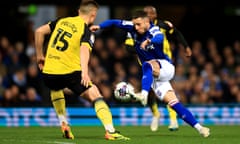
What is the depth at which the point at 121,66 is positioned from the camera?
21.7 meters

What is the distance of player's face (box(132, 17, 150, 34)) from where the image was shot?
13.5m

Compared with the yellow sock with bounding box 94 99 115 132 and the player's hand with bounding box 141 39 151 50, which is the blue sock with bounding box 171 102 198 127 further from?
the yellow sock with bounding box 94 99 115 132

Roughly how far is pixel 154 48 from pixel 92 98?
8.26 feet

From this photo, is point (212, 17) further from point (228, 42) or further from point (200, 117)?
point (200, 117)

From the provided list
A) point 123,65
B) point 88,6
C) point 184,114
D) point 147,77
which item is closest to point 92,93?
point 88,6

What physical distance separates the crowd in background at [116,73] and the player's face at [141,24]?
6657 millimetres

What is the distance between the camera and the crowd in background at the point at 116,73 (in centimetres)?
2033

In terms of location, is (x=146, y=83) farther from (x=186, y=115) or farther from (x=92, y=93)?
(x=92, y=93)

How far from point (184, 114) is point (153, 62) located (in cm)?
119

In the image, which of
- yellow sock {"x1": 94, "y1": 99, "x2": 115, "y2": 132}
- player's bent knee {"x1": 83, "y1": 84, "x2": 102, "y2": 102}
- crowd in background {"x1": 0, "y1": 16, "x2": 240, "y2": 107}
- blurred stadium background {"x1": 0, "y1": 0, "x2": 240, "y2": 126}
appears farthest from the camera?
crowd in background {"x1": 0, "y1": 16, "x2": 240, "y2": 107}

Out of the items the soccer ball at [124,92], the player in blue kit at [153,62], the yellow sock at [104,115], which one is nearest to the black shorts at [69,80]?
the yellow sock at [104,115]

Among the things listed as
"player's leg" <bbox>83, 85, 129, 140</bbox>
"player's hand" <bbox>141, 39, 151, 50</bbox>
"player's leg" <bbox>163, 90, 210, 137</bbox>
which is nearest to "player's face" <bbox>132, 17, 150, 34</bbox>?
"player's hand" <bbox>141, 39, 151, 50</bbox>

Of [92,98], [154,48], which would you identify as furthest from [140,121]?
[92,98]

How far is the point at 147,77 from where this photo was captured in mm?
13102
